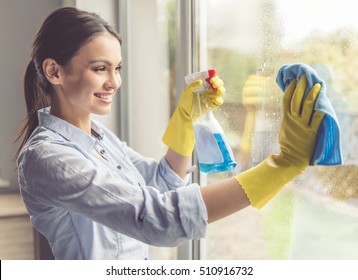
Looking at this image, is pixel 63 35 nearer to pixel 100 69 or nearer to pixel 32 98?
pixel 100 69

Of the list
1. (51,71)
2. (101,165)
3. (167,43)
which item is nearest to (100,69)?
(51,71)

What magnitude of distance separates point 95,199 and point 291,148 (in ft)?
1.36

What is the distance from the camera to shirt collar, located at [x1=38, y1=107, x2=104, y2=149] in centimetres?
127

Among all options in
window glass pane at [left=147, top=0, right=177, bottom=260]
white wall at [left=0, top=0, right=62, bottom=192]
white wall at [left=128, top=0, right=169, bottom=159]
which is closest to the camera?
window glass pane at [left=147, top=0, right=177, bottom=260]

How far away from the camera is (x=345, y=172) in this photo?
122cm

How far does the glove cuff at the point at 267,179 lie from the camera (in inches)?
39.8

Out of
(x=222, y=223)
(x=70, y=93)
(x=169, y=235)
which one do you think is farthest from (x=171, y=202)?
(x=222, y=223)

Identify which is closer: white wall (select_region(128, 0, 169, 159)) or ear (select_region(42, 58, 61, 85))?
ear (select_region(42, 58, 61, 85))

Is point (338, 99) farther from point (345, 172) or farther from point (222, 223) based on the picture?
point (222, 223)

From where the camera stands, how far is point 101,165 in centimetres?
126

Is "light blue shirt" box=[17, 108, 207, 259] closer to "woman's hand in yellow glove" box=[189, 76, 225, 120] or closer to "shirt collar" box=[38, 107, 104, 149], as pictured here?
"shirt collar" box=[38, 107, 104, 149]

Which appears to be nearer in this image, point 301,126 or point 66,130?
point 301,126

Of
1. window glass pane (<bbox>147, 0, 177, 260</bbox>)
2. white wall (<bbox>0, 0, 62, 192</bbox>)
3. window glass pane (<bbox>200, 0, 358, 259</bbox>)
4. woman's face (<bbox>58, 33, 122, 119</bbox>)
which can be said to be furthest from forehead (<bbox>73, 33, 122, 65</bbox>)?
white wall (<bbox>0, 0, 62, 192</bbox>)

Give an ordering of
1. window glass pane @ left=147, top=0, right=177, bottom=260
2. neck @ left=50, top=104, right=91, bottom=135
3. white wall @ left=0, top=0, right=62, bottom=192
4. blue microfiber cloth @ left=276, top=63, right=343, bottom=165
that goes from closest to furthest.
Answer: blue microfiber cloth @ left=276, top=63, right=343, bottom=165 → neck @ left=50, top=104, right=91, bottom=135 → window glass pane @ left=147, top=0, right=177, bottom=260 → white wall @ left=0, top=0, right=62, bottom=192
